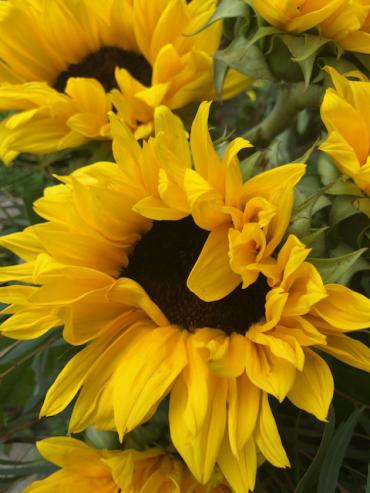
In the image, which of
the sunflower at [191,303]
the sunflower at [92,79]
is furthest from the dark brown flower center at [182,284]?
the sunflower at [92,79]

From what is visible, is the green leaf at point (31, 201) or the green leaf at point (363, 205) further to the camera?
the green leaf at point (31, 201)

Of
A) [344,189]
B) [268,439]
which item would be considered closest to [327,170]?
[344,189]

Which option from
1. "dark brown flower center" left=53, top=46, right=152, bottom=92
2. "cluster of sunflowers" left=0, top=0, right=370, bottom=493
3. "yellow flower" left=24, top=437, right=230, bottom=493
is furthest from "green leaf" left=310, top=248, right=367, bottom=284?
"dark brown flower center" left=53, top=46, right=152, bottom=92

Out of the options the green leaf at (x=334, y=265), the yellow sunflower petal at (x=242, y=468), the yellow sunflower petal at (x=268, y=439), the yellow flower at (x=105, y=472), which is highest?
the green leaf at (x=334, y=265)

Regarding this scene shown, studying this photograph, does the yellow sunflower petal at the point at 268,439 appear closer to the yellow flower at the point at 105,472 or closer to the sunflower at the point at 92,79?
the yellow flower at the point at 105,472

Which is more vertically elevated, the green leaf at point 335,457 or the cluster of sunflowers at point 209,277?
the cluster of sunflowers at point 209,277

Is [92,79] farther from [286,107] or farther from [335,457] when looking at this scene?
[335,457]
